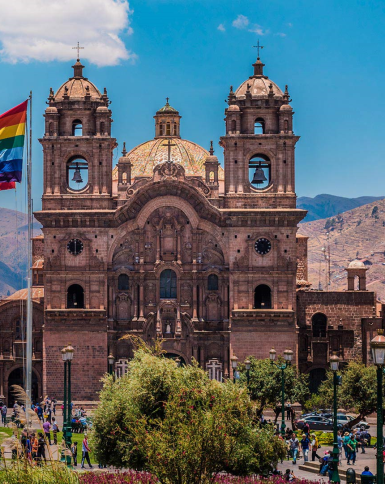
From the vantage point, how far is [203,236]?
243ft

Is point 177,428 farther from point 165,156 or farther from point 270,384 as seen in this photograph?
point 165,156

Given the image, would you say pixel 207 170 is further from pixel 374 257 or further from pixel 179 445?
pixel 374 257

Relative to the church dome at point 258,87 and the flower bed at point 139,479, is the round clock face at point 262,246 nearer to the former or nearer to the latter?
the church dome at point 258,87

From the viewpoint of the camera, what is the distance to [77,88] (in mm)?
76438

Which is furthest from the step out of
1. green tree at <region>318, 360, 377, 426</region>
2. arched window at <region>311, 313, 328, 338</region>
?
arched window at <region>311, 313, 328, 338</region>

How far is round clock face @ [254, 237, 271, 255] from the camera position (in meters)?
73.2

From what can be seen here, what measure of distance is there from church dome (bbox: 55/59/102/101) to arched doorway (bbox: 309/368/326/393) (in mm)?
23609

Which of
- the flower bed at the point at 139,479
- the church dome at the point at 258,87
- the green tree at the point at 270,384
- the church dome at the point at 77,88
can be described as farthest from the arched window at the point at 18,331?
the flower bed at the point at 139,479

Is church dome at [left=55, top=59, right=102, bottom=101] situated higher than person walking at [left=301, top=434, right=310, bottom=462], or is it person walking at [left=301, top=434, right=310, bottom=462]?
church dome at [left=55, top=59, right=102, bottom=101]

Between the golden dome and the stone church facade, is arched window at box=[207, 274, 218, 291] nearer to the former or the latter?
the stone church facade

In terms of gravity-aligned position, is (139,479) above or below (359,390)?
below

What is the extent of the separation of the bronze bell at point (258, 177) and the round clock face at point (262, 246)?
3.98 m

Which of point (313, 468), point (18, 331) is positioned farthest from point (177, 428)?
point (18, 331)

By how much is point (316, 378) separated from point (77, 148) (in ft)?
73.3
